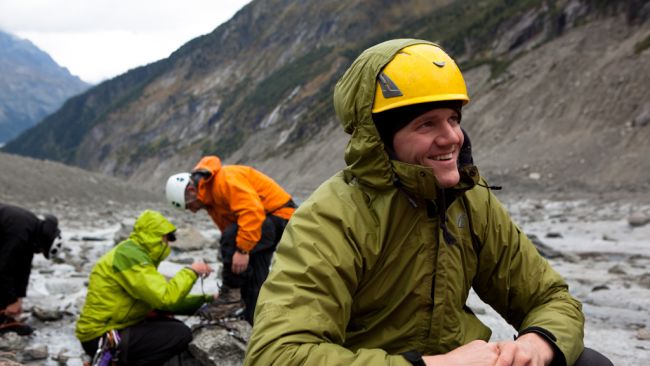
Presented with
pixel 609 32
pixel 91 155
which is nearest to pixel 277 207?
pixel 609 32

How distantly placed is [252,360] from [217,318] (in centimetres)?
311

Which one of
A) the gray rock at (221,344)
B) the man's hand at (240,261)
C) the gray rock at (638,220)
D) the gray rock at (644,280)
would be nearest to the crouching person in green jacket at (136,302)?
the gray rock at (221,344)

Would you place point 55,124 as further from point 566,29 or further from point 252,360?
point 252,360

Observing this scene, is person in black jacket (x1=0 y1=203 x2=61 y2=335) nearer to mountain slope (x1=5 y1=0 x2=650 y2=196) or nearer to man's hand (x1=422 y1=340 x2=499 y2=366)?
man's hand (x1=422 y1=340 x2=499 y2=366)

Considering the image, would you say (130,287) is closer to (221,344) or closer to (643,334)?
(221,344)

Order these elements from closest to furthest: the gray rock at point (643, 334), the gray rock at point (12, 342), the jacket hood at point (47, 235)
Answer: the gray rock at point (643, 334)
the gray rock at point (12, 342)
the jacket hood at point (47, 235)

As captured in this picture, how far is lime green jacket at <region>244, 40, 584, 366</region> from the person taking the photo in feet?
6.41

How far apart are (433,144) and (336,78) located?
210 ft

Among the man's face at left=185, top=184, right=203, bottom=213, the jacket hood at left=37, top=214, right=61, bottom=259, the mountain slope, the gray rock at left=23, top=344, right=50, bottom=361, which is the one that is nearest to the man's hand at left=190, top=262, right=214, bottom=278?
the man's face at left=185, top=184, right=203, bottom=213

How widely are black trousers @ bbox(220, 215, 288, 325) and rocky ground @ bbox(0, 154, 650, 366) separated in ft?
1.91

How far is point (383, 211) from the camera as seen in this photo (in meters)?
2.13

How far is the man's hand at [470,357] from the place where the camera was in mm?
1861

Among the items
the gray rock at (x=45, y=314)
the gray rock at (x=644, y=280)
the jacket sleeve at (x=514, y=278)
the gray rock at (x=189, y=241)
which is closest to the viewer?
the jacket sleeve at (x=514, y=278)

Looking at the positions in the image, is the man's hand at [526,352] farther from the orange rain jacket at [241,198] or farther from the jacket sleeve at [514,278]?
the orange rain jacket at [241,198]
